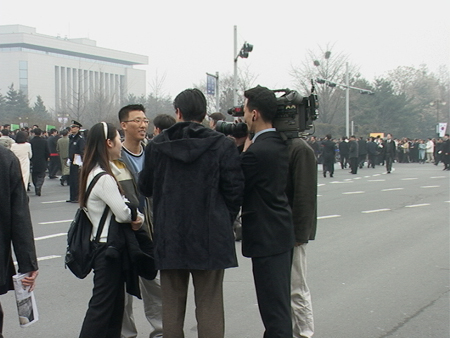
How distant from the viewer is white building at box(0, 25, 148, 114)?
10388cm

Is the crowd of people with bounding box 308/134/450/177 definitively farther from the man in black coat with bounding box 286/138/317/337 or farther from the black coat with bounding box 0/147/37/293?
the black coat with bounding box 0/147/37/293

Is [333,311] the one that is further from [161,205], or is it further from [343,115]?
[343,115]

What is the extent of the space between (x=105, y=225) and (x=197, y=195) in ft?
2.88

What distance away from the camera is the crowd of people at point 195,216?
3500mm

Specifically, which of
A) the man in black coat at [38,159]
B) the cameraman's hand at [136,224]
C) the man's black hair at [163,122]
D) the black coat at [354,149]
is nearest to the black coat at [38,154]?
the man in black coat at [38,159]

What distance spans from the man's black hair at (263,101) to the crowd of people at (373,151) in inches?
686

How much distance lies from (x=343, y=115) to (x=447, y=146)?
27.7 metres

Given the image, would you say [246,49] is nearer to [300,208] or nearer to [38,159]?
[38,159]

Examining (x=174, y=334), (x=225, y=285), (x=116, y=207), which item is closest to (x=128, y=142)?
(x=116, y=207)

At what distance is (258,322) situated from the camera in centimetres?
518

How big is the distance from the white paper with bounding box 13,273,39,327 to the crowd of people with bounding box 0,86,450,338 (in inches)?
2.4

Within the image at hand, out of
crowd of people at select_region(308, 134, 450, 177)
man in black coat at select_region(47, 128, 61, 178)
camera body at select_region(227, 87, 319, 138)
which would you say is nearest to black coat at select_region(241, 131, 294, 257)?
camera body at select_region(227, 87, 319, 138)

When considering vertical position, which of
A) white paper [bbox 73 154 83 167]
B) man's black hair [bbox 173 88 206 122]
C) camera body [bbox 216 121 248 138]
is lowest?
white paper [bbox 73 154 83 167]

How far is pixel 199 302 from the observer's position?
362 centimetres
